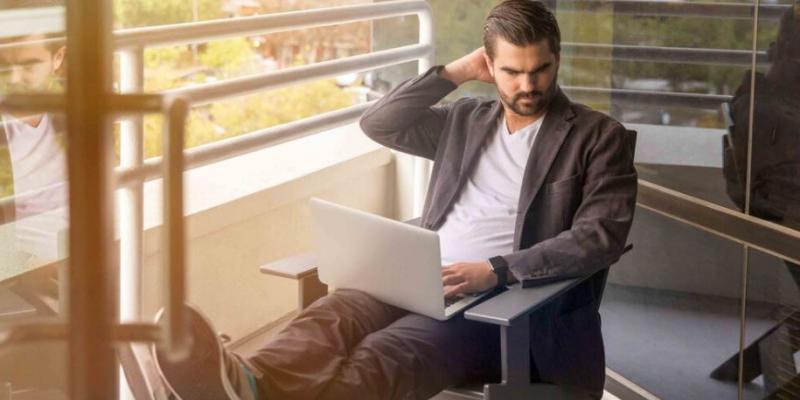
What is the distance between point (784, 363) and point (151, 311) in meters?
1.49

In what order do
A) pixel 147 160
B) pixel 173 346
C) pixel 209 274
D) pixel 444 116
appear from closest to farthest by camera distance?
pixel 173 346, pixel 147 160, pixel 444 116, pixel 209 274

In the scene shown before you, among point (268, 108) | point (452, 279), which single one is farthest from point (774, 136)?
point (268, 108)

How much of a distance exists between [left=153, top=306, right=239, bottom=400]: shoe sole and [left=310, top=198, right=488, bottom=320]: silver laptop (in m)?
0.50

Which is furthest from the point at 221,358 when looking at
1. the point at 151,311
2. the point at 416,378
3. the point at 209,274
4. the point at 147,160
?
the point at 209,274

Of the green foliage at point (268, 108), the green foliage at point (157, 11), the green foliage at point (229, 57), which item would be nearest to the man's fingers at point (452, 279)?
the green foliage at point (157, 11)

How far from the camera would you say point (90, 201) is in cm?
52

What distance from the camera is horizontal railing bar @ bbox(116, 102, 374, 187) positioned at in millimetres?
2203

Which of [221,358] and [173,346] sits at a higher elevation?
[173,346]

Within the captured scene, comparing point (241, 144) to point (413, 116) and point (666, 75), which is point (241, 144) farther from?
point (666, 75)

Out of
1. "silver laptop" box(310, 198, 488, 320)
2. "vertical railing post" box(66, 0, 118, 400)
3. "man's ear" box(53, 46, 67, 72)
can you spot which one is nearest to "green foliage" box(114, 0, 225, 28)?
"silver laptop" box(310, 198, 488, 320)

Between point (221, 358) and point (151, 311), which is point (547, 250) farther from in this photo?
point (151, 311)

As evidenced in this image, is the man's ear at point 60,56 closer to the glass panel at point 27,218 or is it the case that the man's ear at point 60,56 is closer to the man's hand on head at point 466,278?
the glass panel at point 27,218

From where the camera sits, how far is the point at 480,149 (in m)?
2.60

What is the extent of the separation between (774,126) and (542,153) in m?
0.49
